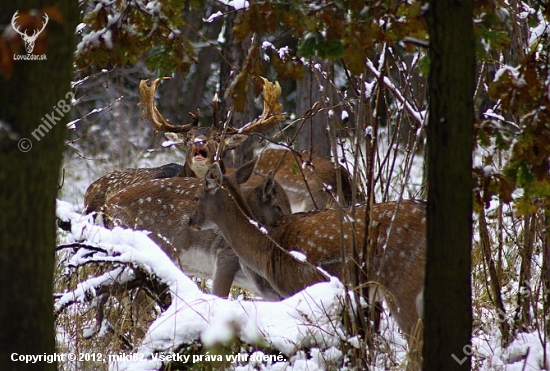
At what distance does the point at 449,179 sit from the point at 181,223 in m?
4.26

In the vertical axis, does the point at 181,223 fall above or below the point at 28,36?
above

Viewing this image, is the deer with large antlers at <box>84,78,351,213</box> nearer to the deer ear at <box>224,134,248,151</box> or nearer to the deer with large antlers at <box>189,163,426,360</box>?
the deer ear at <box>224,134,248,151</box>

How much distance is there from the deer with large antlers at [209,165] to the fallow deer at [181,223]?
646mm

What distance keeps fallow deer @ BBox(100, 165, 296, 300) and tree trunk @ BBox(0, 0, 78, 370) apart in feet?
11.9

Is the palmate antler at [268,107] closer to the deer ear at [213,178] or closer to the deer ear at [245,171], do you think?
the deer ear at [245,171]

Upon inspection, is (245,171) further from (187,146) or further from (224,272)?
(187,146)

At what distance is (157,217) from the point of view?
6.82 metres

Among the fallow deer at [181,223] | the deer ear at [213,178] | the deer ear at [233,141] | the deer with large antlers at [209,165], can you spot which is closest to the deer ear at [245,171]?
the fallow deer at [181,223]

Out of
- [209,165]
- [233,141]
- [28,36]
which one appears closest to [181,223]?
[209,165]

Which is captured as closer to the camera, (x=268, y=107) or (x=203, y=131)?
(x=268, y=107)

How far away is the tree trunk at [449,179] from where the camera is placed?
9.03ft

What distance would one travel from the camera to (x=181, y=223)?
6766mm

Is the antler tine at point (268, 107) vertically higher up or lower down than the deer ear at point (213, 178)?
higher up

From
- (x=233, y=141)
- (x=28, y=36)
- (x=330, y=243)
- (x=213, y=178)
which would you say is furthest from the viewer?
(x=233, y=141)
